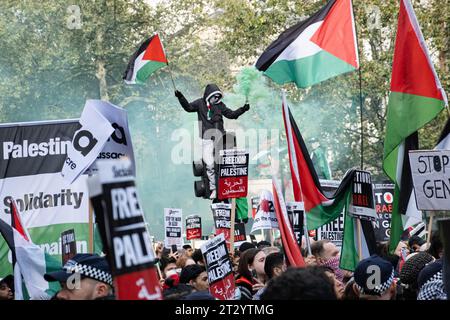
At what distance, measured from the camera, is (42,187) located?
10.9 metres

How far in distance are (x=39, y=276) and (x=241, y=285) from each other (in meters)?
1.67

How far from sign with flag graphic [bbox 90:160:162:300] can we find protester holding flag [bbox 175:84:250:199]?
480 inches

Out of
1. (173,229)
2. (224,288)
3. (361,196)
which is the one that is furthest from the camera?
(173,229)

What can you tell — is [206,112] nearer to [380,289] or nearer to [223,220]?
[223,220]

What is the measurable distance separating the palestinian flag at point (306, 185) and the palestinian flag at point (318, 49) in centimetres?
103

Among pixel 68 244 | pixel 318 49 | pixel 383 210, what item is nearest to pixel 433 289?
pixel 68 244

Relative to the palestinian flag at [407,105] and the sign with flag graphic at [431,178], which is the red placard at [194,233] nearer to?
the palestinian flag at [407,105]

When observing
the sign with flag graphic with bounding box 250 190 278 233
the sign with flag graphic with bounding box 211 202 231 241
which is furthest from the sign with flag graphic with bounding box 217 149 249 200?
the sign with flag graphic with bounding box 211 202 231 241

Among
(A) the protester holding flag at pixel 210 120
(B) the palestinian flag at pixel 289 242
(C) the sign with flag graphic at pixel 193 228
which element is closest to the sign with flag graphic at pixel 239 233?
(A) the protester holding flag at pixel 210 120

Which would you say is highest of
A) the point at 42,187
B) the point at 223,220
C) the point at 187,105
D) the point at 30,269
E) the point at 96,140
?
the point at 187,105

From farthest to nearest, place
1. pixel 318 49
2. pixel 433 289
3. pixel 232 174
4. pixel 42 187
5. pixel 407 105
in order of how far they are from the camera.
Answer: pixel 232 174 < pixel 42 187 < pixel 318 49 < pixel 407 105 < pixel 433 289

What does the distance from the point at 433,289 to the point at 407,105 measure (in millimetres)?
3065

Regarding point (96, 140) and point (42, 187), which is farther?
point (42, 187)

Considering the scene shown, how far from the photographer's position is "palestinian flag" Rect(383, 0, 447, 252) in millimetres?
8798
